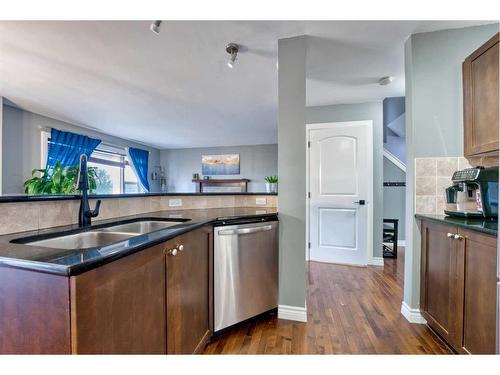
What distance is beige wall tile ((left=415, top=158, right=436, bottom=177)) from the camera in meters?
1.88

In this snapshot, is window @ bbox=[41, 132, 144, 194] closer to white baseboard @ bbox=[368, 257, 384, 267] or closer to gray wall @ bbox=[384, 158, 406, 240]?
white baseboard @ bbox=[368, 257, 384, 267]

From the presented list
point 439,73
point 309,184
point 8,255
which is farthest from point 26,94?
point 439,73

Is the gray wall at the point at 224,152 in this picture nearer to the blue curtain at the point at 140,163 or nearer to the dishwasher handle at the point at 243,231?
the blue curtain at the point at 140,163

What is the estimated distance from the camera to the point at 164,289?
1.07m

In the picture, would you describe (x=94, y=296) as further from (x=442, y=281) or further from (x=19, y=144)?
(x=19, y=144)

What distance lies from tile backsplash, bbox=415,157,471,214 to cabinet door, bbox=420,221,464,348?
195mm

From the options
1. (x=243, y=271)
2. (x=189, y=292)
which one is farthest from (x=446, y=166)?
(x=189, y=292)

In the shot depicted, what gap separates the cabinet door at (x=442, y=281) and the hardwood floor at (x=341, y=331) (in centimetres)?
15

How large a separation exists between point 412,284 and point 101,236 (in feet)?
7.58

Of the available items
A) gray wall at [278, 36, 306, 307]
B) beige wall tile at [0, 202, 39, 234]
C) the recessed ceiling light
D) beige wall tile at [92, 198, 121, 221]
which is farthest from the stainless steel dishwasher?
the recessed ceiling light

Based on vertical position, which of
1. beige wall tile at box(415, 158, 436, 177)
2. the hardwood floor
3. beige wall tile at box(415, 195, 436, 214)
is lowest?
the hardwood floor

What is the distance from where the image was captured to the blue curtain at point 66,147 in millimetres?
4176

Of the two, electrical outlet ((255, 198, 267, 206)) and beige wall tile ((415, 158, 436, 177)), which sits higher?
beige wall tile ((415, 158, 436, 177))

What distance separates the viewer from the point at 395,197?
4.38 m
